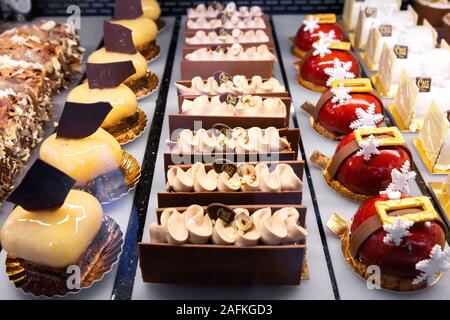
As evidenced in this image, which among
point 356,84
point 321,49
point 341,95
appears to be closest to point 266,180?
point 341,95

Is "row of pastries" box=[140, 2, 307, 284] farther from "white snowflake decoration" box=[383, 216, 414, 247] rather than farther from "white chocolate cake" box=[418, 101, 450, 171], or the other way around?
"white chocolate cake" box=[418, 101, 450, 171]

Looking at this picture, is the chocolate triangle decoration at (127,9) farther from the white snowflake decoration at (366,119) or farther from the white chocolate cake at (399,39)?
the white snowflake decoration at (366,119)

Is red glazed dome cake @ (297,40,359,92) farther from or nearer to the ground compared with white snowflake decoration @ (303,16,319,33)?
nearer to the ground

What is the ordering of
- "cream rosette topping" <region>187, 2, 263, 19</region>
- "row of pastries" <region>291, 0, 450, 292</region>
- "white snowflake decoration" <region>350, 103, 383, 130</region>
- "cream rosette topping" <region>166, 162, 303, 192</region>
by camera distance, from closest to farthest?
1. "row of pastries" <region>291, 0, 450, 292</region>
2. "cream rosette topping" <region>166, 162, 303, 192</region>
3. "white snowflake decoration" <region>350, 103, 383, 130</region>
4. "cream rosette topping" <region>187, 2, 263, 19</region>

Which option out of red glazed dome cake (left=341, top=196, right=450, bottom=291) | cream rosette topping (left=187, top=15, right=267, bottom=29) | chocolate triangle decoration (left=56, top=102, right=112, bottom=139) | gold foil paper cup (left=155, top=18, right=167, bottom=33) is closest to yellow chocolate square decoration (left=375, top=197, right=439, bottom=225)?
red glazed dome cake (left=341, top=196, right=450, bottom=291)

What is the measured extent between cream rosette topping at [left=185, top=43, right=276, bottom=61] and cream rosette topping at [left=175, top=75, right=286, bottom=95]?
1.06 ft

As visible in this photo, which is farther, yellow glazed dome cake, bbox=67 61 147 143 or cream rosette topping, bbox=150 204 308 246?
yellow glazed dome cake, bbox=67 61 147 143

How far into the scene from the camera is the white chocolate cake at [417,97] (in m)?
3.12

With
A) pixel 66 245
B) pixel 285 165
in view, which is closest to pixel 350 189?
pixel 285 165

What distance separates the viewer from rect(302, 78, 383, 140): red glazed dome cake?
10.1 feet

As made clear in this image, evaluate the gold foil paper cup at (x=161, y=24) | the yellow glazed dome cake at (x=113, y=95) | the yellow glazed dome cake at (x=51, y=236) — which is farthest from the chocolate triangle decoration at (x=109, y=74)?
the gold foil paper cup at (x=161, y=24)

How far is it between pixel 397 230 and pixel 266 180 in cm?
65

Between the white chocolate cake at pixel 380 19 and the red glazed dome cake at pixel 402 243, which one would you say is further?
the white chocolate cake at pixel 380 19
